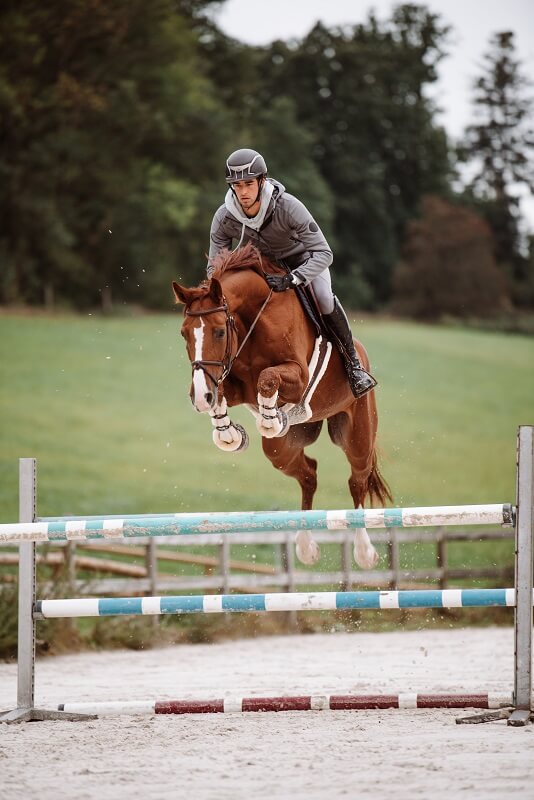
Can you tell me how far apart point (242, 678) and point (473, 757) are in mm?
3335

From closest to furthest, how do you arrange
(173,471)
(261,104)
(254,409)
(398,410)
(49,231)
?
1. (254,409)
2. (173,471)
3. (398,410)
4. (49,231)
5. (261,104)

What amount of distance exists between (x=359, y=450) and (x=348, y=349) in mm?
917

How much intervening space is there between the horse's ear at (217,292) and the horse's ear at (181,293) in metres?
0.12

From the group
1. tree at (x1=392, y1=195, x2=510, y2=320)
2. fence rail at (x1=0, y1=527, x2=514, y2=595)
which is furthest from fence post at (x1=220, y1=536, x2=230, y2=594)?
tree at (x1=392, y1=195, x2=510, y2=320)

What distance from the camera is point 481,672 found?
724 centimetres

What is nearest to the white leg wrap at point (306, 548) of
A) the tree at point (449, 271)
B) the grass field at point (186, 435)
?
the grass field at point (186, 435)

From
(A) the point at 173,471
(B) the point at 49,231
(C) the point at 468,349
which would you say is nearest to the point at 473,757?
(A) the point at 173,471

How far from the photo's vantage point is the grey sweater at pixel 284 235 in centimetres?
561

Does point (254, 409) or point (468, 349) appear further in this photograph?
point (468, 349)

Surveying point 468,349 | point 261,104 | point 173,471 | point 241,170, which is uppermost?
point 261,104

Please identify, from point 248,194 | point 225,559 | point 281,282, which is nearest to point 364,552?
point 281,282

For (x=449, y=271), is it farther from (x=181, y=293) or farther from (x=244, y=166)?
(x=181, y=293)

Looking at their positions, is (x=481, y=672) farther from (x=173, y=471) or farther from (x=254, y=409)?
(x=173, y=471)

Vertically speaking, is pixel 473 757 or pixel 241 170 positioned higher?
pixel 241 170
